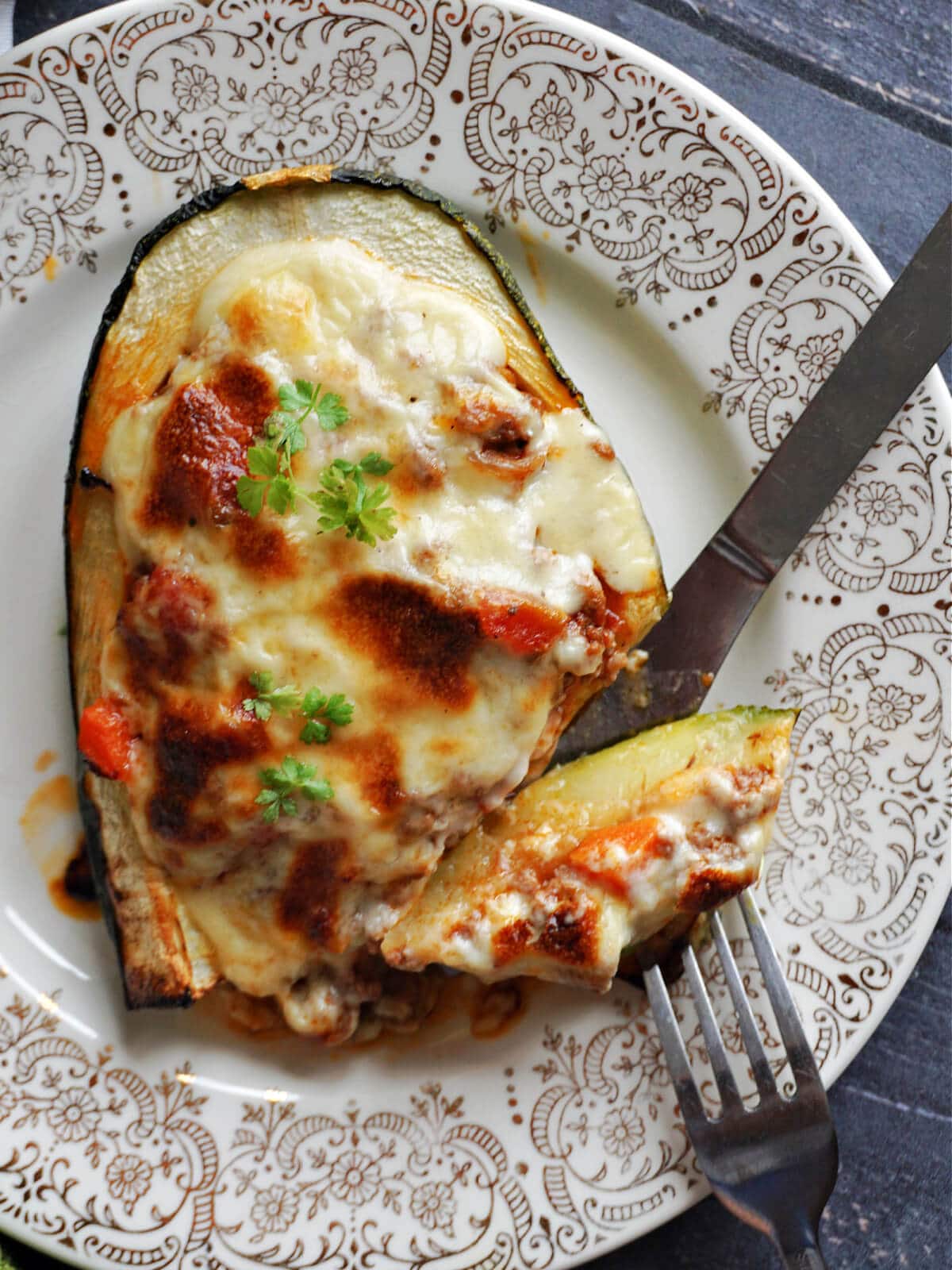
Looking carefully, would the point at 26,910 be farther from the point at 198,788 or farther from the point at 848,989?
the point at 848,989

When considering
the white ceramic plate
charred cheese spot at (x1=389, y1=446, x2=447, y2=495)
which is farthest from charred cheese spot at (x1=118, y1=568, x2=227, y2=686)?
the white ceramic plate

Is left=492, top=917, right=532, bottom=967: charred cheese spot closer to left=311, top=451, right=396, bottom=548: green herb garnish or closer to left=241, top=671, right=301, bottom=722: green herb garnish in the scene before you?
left=241, top=671, right=301, bottom=722: green herb garnish

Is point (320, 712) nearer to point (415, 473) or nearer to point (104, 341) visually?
point (415, 473)

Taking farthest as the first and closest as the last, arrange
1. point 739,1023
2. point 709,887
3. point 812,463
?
point 812,463 → point 739,1023 → point 709,887

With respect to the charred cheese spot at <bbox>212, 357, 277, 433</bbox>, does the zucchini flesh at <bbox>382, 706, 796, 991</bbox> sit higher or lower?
lower

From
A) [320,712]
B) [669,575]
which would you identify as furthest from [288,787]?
[669,575]

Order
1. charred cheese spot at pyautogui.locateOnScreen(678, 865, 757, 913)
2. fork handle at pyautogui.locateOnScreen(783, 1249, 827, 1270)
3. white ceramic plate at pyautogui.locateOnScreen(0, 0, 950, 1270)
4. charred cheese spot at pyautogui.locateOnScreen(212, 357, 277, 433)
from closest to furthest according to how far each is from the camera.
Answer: charred cheese spot at pyautogui.locateOnScreen(212, 357, 277, 433)
charred cheese spot at pyautogui.locateOnScreen(678, 865, 757, 913)
fork handle at pyautogui.locateOnScreen(783, 1249, 827, 1270)
white ceramic plate at pyautogui.locateOnScreen(0, 0, 950, 1270)
